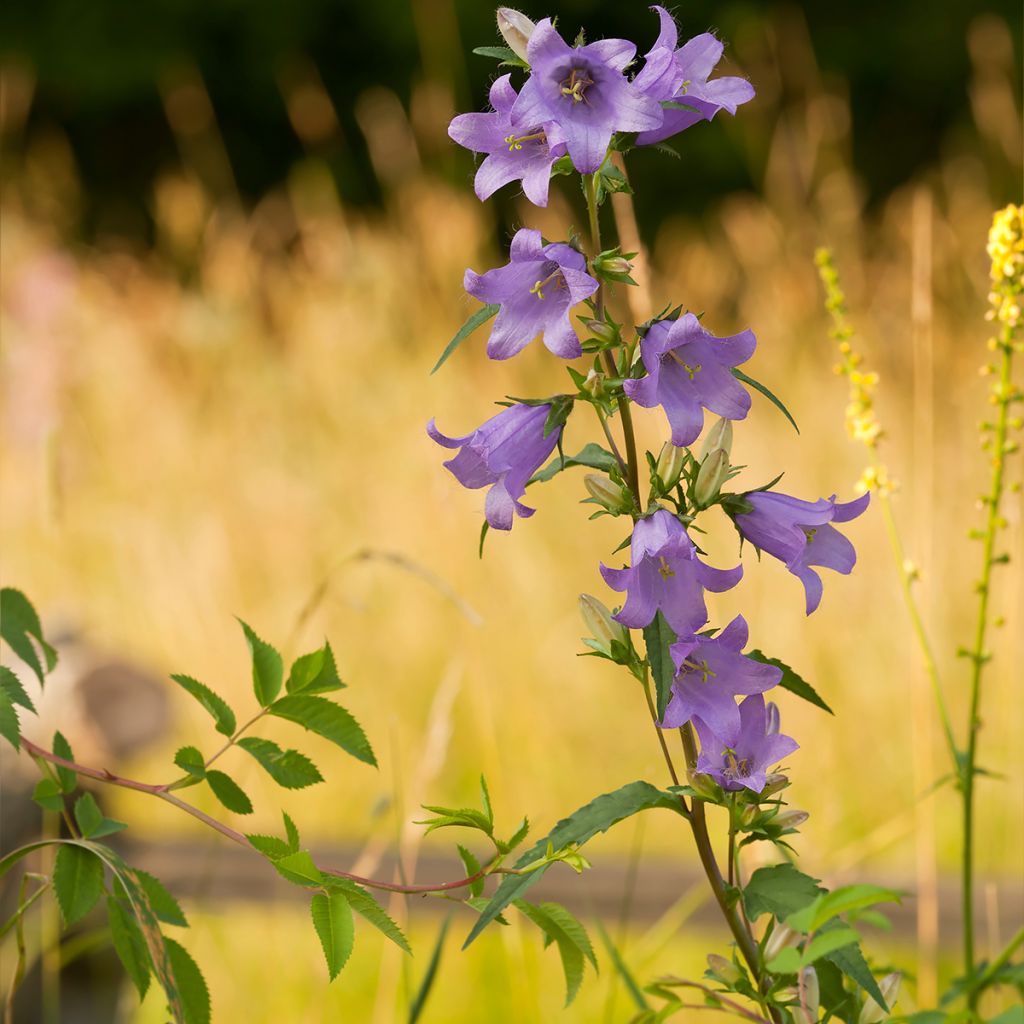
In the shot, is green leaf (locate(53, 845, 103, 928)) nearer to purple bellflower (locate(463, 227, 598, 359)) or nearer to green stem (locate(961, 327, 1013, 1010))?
purple bellflower (locate(463, 227, 598, 359))

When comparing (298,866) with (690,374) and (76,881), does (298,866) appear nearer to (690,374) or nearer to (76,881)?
(76,881)

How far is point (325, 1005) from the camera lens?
2408mm

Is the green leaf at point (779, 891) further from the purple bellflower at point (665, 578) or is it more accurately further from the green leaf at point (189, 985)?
the green leaf at point (189, 985)

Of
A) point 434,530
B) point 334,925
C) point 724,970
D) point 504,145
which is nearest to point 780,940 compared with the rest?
point 724,970

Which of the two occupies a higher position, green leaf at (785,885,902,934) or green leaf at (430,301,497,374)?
green leaf at (430,301,497,374)


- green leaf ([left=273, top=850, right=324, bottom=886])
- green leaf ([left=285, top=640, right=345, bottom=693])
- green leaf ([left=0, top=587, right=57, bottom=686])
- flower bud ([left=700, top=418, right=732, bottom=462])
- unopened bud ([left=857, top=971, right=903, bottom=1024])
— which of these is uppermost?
flower bud ([left=700, top=418, right=732, bottom=462])

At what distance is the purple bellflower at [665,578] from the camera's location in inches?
27.8

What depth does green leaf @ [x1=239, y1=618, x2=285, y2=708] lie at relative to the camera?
2.79 feet

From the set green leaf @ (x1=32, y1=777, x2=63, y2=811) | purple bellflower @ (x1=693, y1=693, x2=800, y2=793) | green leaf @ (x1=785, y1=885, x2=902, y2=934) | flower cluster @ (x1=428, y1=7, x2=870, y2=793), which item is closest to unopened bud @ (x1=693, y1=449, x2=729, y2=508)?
flower cluster @ (x1=428, y1=7, x2=870, y2=793)

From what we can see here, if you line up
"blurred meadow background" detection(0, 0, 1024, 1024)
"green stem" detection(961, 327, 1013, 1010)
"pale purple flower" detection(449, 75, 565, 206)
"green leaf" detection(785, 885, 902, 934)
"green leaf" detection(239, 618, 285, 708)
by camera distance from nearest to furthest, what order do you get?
"green leaf" detection(785, 885, 902, 934) < "pale purple flower" detection(449, 75, 565, 206) < "green leaf" detection(239, 618, 285, 708) < "green stem" detection(961, 327, 1013, 1010) < "blurred meadow background" detection(0, 0, 1024, 1024)

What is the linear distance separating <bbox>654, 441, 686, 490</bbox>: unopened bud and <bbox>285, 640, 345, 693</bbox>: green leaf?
0.78 feet

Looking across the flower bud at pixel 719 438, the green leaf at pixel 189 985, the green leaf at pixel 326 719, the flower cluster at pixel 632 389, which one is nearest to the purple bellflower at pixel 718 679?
the flower cluster at pixel 632 389

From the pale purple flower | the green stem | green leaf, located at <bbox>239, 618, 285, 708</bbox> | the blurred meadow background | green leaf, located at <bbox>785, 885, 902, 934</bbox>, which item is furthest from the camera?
the blurred meadow background

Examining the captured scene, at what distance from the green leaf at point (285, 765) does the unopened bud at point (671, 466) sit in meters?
0.28
